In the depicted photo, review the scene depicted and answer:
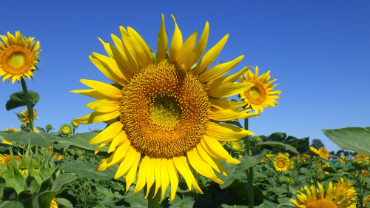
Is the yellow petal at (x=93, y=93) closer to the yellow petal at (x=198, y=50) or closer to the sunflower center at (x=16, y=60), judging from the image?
the yellow petal at (x=198, y=50)

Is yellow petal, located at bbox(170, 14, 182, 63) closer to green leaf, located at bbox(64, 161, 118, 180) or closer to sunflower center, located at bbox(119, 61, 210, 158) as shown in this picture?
sunflower center, located at bbox(119, 61, 210, 158)

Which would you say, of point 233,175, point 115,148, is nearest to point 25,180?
point 115,148

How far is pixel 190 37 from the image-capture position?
1.95 meters

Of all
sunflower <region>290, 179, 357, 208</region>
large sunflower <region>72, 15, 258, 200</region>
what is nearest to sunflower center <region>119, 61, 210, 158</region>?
large sunflower <region>72, 15, 258, 200</region>

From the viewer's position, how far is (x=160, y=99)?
227 cm

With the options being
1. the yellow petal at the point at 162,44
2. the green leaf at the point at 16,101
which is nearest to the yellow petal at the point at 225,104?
the yellow petal at the point at 162,44

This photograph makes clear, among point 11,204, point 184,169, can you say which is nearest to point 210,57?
point 184,169

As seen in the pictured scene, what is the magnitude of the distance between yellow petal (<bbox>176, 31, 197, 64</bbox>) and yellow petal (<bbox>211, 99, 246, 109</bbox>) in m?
0.34

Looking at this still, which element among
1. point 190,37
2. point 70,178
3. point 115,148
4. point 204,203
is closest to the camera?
point 70,178

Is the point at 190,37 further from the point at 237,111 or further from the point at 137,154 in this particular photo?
the point at 137,154

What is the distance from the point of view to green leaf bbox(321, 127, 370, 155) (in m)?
1.61

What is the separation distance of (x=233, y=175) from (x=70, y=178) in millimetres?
1279

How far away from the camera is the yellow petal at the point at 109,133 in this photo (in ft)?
6.25

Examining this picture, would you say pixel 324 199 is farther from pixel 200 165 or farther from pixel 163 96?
pixel 163 96
